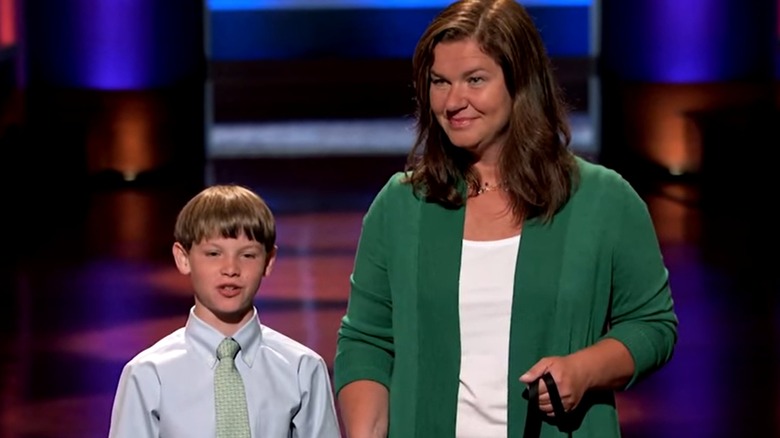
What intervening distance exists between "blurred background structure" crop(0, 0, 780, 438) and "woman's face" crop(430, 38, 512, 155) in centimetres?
300

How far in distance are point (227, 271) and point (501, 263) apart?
37cm

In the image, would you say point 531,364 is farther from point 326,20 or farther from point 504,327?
point 326,20

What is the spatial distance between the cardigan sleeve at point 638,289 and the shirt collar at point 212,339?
1.63 feet

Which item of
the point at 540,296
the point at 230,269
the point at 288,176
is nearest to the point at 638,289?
the point at 540,296

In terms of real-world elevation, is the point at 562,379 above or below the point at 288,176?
above

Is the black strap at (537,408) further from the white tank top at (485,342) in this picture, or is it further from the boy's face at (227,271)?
the boy's face at (227,271)

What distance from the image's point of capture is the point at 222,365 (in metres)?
2.23

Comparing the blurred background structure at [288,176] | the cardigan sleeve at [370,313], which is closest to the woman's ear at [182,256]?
the cardigan sleeve at [370,313]

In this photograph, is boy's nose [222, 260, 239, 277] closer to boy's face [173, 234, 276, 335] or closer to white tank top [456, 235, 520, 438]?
boy's face [173, 234, 276, 335]

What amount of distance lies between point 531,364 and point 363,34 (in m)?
15.6

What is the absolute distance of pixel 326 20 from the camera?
17672mm

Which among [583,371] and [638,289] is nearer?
[583,371]

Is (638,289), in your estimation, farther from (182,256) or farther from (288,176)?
(288,176)

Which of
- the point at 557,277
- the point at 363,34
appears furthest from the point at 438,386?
the point at 363,34
